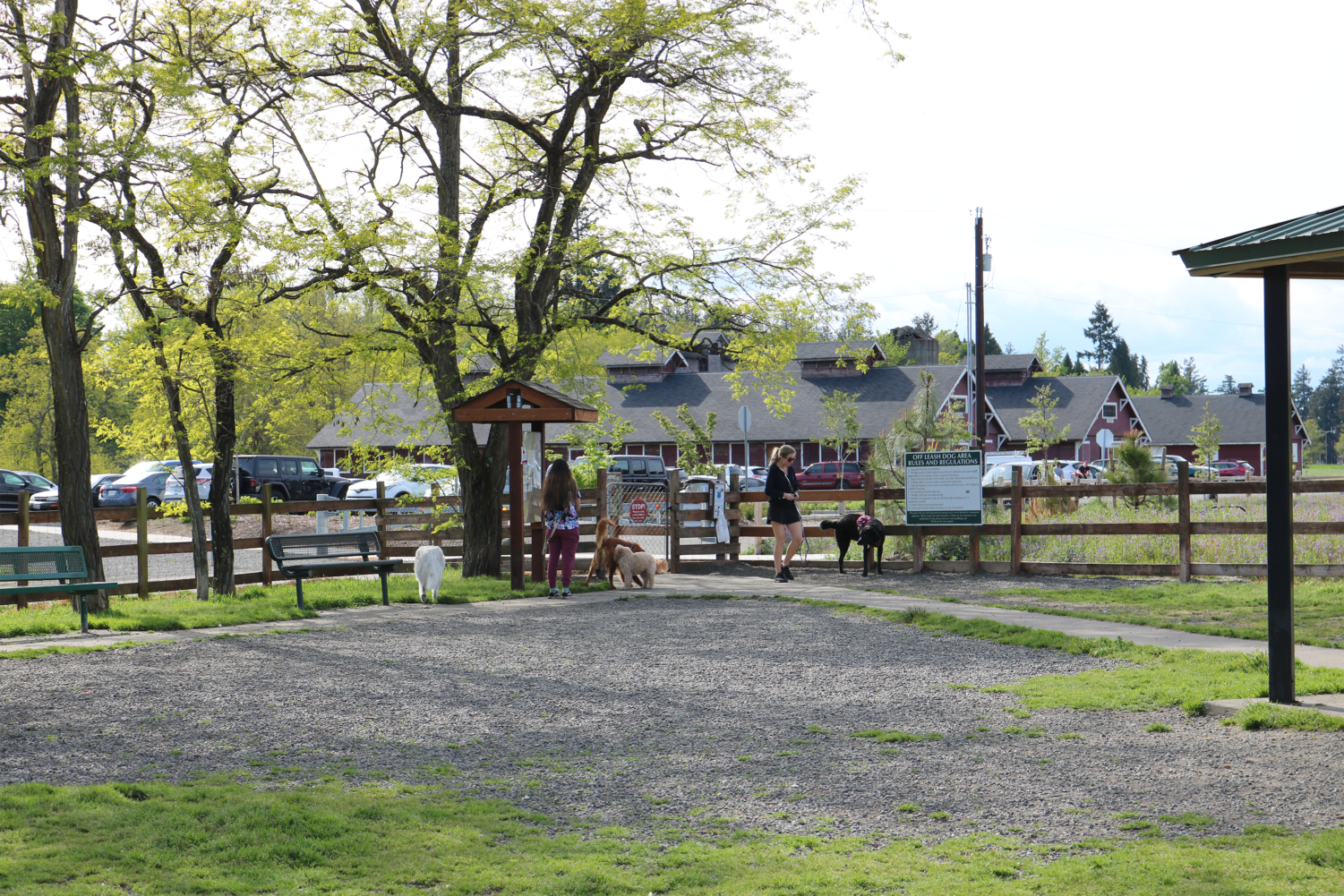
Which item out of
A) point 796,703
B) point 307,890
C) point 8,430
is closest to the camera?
point 307,890

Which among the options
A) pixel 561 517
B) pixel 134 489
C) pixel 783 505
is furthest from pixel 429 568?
pixel 134 489

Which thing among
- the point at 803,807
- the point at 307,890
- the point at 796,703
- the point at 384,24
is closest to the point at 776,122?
the point at 384,24

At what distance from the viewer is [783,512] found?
16266 mm

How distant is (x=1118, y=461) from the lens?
2636 cm

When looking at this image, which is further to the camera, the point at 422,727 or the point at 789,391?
the point at 789,391

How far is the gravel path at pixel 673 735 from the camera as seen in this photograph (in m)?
5.28

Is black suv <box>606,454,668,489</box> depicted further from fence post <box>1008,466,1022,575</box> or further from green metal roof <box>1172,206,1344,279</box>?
green metal roof <box>1172,206,1344,279</box>

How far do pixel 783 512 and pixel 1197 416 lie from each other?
61717 millimetres

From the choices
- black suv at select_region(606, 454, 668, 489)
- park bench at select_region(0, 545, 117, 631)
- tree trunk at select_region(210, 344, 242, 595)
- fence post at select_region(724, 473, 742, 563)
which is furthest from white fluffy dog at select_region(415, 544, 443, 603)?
black suv at select_region(606, 454, 668, 489)

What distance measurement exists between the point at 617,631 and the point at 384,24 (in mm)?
9670

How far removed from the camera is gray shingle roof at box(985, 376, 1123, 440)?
5942 centimetres

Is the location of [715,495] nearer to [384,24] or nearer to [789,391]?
[789,391]

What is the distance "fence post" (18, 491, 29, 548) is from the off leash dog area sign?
38.5 feet

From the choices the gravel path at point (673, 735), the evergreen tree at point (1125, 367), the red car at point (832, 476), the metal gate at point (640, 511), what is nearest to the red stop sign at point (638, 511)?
the metal gate at point (640, 511)
